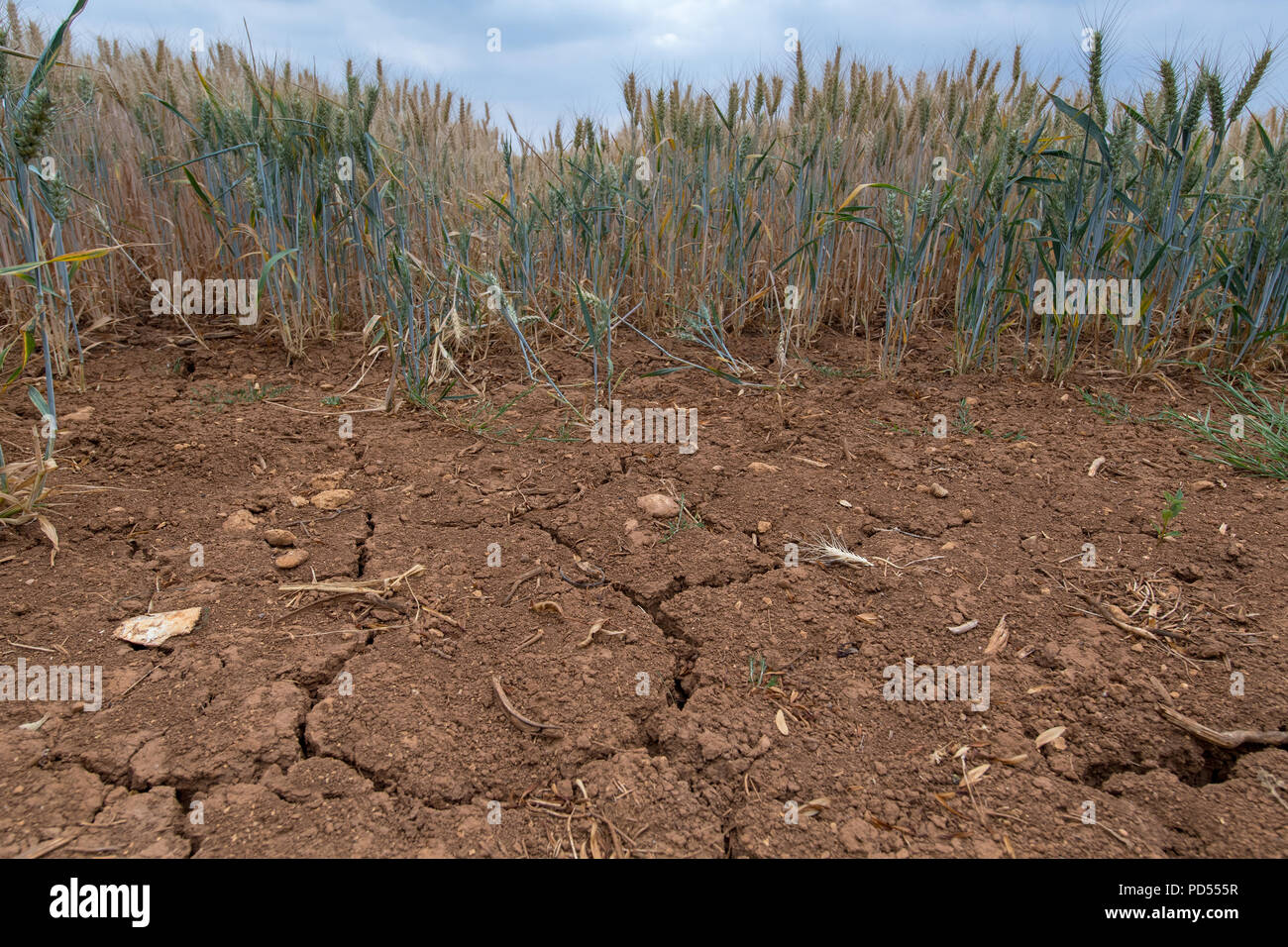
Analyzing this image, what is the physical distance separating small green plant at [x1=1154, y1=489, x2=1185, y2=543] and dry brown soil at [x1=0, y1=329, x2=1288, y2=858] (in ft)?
0.11

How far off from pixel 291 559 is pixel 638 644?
828 millimetres

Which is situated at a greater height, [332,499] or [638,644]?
[332,499]

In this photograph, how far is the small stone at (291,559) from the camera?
67.8 inches

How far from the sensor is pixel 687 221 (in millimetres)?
3348

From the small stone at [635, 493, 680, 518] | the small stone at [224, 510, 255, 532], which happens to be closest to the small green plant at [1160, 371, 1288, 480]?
the small stone at [635, 493, 680, 518]

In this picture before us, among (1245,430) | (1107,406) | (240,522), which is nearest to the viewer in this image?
(240,522)

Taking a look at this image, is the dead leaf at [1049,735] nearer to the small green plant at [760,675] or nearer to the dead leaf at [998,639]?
the dead leaf at [998,639]

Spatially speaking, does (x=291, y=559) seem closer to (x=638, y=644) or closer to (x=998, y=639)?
(x=638, y=644)

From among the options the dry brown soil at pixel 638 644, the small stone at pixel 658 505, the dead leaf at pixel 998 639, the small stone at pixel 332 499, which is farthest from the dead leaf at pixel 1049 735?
the small stone at pixel 332 499

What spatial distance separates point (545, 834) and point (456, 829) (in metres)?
0.13

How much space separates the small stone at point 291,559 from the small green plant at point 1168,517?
200 centimetres

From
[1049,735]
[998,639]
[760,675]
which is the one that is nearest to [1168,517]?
[998,639]

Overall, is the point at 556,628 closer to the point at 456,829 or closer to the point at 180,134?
the point at 456,829
